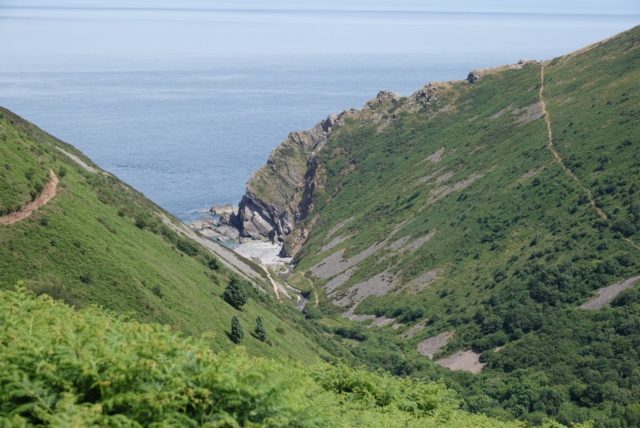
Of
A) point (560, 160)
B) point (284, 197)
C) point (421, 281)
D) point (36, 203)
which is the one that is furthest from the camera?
point (284, 197)

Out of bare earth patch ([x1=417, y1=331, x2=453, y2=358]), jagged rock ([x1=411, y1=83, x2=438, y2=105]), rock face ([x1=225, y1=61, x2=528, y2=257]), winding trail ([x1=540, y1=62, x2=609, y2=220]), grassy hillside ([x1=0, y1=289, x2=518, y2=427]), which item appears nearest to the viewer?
grassy hillside ([x1=0, y1=289, x2=518, y2=427])

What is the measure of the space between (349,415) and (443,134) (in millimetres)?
159193

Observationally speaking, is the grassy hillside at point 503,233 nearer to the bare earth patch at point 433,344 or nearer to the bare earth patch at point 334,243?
the bare earth patch at point 334,243

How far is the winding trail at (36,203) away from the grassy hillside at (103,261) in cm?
36

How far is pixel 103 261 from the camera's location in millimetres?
41781

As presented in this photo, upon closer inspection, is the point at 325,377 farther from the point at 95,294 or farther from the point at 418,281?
the point at 418,281

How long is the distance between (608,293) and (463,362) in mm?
17306

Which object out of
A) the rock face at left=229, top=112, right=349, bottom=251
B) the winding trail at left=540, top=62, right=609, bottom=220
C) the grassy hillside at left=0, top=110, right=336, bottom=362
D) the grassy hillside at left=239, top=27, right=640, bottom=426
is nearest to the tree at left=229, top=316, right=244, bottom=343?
the grassy hillside at left=0, top=110, right=336, bottom=362

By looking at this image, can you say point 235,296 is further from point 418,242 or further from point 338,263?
point 338,263

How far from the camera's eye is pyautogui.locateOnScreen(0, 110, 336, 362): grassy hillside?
3834cm

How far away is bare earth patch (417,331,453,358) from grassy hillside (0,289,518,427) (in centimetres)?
7802

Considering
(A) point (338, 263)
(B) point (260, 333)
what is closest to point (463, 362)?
(B) point (260, 333)

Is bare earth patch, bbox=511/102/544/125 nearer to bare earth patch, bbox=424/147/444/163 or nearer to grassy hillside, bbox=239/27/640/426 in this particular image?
grassy hillside, bbox=239/27/640/426

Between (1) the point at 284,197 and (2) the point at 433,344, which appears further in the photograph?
(1) the point at 284,197
